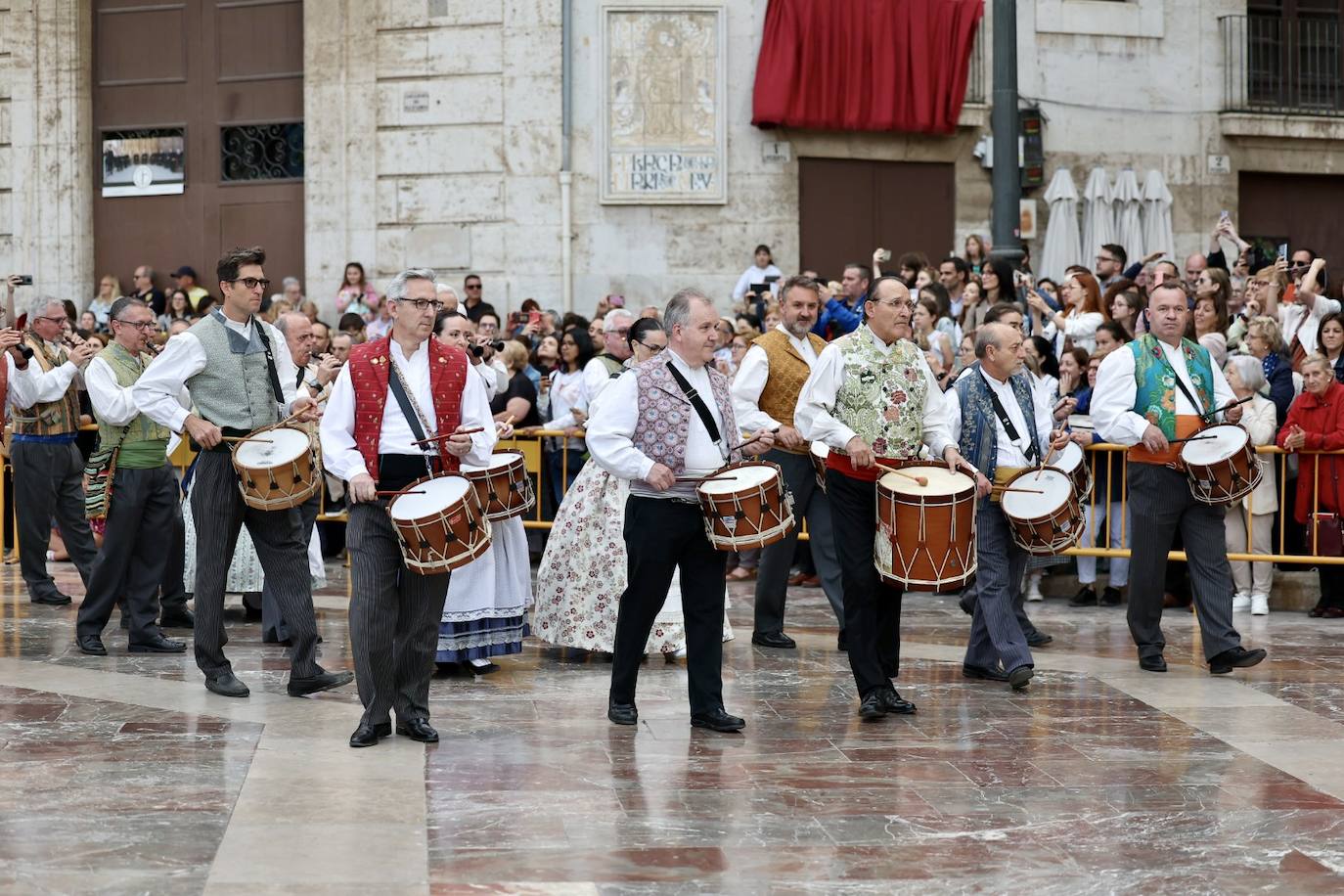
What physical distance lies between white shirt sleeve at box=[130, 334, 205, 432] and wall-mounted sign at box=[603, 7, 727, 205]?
482 inches

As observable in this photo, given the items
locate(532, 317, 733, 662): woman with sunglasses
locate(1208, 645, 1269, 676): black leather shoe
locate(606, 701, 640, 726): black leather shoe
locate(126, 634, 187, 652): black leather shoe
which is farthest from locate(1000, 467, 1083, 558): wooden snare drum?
locate(126, 634, 187, 652): black leather shoe

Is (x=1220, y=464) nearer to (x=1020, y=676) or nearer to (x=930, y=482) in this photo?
(x=1020, y=676)

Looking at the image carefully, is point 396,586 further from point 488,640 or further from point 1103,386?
point 1103,386

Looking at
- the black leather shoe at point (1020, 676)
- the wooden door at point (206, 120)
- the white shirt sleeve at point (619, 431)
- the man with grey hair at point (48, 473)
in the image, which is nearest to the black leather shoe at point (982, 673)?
the black leather shoe at point (1020, 676)

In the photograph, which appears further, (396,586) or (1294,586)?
(1294,586)

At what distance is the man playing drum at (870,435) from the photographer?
859cm

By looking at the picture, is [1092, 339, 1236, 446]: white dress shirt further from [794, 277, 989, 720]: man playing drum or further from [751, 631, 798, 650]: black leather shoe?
[751, 631, 798, 650]: black leather shoe

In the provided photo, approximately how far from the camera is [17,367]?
12.2 m

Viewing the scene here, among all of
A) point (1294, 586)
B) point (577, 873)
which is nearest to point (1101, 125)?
point (1294, 586)

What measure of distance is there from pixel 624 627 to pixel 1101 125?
608 inches

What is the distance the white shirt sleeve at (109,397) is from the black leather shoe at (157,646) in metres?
1.23

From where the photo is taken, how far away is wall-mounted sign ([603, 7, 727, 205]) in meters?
20.7

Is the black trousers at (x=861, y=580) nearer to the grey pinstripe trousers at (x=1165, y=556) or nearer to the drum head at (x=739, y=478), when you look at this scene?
the drum head at (x=739, y=478)

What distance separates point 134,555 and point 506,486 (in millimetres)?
2753
